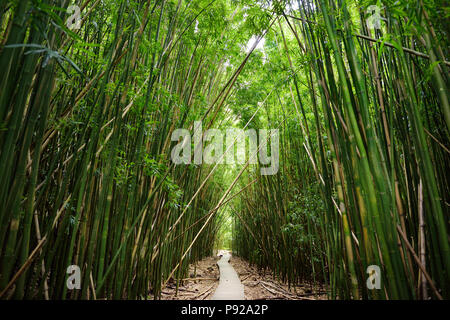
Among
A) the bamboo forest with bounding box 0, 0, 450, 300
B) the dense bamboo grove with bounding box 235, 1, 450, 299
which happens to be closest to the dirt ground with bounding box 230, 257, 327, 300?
the bamboo forest with bounding box 0, 0, 450, 300

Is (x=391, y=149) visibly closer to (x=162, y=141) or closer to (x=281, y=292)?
(x=162, y=141)

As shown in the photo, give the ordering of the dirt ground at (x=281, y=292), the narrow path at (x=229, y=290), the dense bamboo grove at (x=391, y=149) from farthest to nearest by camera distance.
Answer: the dirt ground at (x=281, y=292) → the narrow path at (x=229, y=290) → the dense bamboo grove at (x=391, y=149)

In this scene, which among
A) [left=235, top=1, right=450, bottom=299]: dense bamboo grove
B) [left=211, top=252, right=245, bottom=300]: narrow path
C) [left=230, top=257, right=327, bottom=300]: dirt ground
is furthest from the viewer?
[left=230, top=257, right=327, bottom=300]: dirt ground

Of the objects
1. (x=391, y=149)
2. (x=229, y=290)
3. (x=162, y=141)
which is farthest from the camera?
(x=229, y=290)

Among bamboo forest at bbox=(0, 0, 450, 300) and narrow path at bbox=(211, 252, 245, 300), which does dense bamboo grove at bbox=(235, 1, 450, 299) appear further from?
narrow path at bbox=(211, 252, 245, 300)

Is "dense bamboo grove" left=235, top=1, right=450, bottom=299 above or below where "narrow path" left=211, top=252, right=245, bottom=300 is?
above

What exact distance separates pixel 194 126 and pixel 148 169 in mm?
826

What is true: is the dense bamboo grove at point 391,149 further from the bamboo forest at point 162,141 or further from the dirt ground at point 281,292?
the dirt ground at point 281,292

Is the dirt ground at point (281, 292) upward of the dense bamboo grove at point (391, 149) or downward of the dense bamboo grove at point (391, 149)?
downward

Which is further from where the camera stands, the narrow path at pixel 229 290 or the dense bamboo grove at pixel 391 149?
the narrow path at pixel 229 290

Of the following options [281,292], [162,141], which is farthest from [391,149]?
[281,292]

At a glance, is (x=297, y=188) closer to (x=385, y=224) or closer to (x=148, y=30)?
(x=385, y=224)

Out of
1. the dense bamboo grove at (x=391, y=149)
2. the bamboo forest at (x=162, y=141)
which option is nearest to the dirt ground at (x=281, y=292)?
the bamboo forest at (x=162, y=141)

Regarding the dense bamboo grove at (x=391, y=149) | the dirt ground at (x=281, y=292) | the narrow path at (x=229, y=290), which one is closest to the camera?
the dense bamboo grove at (x=391, y=149)
